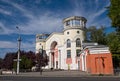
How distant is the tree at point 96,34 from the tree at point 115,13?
53.9 metres

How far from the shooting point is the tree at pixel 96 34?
7721cm

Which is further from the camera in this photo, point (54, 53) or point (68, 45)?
point (54, 53)

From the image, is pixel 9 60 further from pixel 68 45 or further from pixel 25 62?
pixel 68 45

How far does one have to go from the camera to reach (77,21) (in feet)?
251

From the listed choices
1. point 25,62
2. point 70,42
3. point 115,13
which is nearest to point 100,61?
point 115,13

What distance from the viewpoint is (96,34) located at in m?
78.3

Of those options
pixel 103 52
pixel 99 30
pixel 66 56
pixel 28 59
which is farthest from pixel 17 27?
pixel 99 30

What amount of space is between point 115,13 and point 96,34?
56.9 meters

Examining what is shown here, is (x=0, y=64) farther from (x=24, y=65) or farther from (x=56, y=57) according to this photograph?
(x=56, y=57)

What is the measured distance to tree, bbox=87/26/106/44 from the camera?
253 feet

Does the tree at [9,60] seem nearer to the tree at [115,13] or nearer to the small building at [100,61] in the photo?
the small building at [100,61]

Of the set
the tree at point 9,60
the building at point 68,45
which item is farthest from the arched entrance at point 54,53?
the tree at point 9,60

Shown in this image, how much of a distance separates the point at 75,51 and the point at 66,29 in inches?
355

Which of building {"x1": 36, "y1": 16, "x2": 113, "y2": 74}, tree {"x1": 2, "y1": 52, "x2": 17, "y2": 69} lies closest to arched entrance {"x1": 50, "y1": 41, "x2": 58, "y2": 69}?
building {"x1": 36, "y1": 16, "x2": 113, "y2": 74}
